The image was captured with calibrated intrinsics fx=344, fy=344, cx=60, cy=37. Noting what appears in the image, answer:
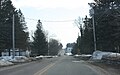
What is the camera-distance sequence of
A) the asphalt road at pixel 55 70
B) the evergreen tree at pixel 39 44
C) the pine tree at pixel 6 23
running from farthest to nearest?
the evergreen tree at pixel 39 44 → the pine tree at pixel 6 23 → the asphalt road at pixel 55 70

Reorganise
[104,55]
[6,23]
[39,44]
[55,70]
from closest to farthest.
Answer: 1. [55,70]
2. [104,55]
3. [6,23]
4. [39,44]

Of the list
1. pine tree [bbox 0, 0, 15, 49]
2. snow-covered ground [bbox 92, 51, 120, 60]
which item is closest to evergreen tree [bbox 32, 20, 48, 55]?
pine tree [bbox 0, 0, 15, 49]

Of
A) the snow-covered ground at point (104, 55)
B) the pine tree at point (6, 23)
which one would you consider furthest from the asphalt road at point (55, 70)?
the pine tree at point (6, 23)

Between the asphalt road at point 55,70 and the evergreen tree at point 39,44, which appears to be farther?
the evergreen tree at point 39,44

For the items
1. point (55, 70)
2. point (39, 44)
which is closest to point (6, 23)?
point (39, 44)

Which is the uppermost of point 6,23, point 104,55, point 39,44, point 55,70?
point 6,23

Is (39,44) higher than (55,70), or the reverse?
(39,44)

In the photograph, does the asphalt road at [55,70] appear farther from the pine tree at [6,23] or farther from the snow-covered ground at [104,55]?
the pine tree at [6,23]

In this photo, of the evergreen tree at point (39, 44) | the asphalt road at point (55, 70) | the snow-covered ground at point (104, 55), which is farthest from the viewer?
the evergreen tree at point (39, 44)

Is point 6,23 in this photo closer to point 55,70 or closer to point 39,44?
point 39,44

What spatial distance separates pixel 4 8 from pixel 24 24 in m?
36.8

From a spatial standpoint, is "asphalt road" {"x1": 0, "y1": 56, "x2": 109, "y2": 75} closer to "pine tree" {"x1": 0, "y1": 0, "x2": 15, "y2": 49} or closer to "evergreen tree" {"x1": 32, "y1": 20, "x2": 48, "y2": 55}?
"pine tree" {"x1": 0, "y1": 0, "x2": 15, "y2": 49}

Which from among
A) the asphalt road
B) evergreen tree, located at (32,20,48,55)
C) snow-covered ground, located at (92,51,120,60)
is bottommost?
the asphalt road

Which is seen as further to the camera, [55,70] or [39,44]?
[39,44]
